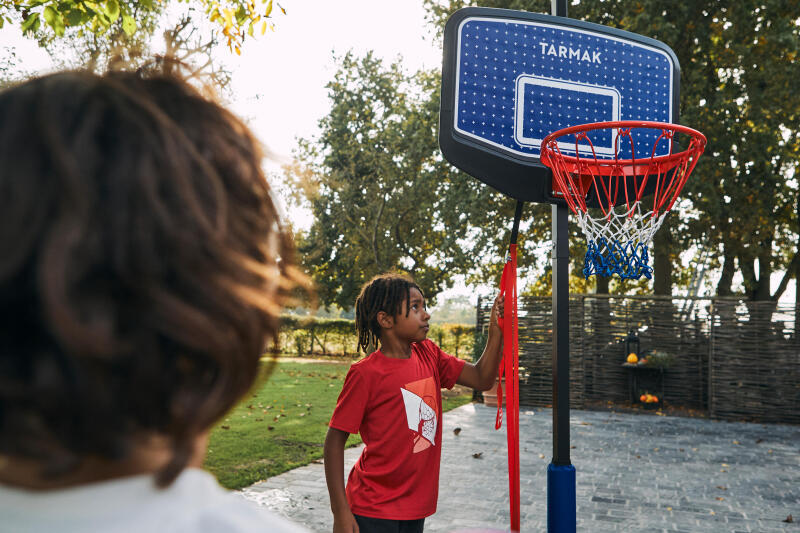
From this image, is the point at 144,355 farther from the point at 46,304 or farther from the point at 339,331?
the point at 339,331

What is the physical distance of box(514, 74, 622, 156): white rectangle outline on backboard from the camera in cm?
396

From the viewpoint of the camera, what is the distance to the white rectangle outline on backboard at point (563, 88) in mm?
3957

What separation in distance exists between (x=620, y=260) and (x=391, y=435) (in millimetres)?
1960

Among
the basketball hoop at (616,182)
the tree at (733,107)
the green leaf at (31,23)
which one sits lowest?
the basketball hoop at (616,182)

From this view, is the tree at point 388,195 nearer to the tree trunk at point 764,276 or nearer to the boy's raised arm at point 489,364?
the tree trunk at point 764,276

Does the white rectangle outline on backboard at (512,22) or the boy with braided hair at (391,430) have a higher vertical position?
the white rectangle outline on backboard at (512,22)

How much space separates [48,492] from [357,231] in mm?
20152

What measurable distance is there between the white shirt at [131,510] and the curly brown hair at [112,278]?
0.08ft

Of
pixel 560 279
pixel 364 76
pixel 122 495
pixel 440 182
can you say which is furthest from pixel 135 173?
pixel 364 76

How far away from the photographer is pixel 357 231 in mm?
20688

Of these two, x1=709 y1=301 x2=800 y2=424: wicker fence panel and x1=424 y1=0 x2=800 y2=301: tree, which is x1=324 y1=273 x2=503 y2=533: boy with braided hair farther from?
x1=424 y1=0 x2=800 y2=301: tree

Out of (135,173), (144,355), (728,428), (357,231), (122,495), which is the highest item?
(357,231)

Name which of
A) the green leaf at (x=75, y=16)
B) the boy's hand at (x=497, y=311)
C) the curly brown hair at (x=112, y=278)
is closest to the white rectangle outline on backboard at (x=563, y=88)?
the boy's hand at (x=497, y=311)

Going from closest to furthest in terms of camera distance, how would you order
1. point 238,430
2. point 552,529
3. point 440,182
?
point 552,529 → point 238,430 → point 440,182
